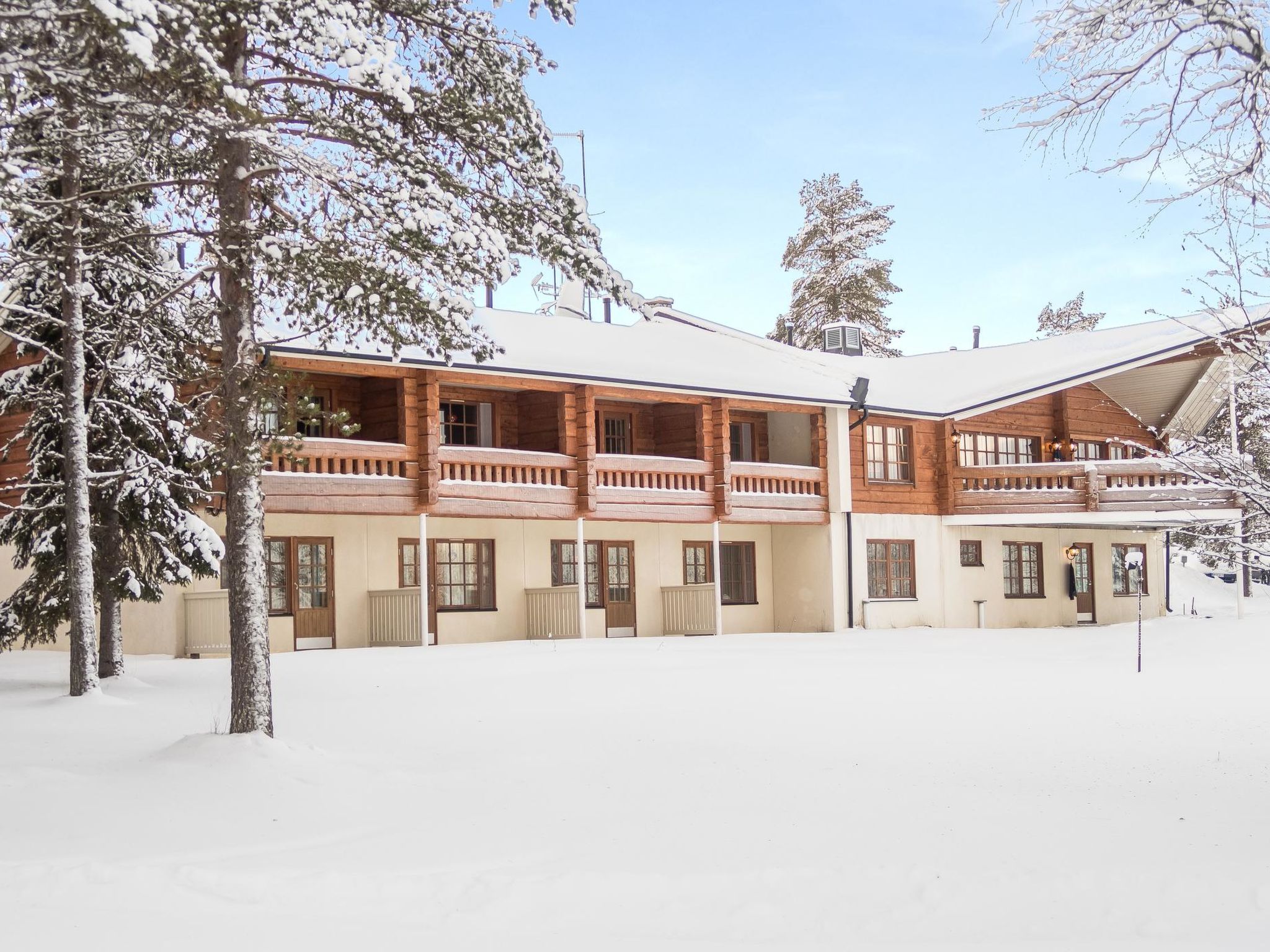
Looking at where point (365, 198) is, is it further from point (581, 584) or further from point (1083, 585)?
point (1083, 585)

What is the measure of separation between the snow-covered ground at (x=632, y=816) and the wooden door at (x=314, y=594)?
16.9 ft

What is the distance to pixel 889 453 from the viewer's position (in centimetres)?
2867

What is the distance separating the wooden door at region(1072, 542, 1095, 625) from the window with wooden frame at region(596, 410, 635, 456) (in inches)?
467

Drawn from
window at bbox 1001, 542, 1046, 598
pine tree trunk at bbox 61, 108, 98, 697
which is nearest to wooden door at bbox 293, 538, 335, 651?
pine tree trunk at bbox 61, 108, 98, 697

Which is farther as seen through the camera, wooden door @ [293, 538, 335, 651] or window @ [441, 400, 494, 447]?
window @ [441, 400, 494, 447]

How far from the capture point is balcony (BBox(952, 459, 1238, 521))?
1099 inches

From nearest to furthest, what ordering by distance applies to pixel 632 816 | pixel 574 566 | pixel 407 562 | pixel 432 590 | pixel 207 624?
pixel 632 816 < pixel 207 624 < pixel 407 562 < pixel 432 590 < pixel 574 566

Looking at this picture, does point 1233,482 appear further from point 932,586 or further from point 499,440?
point 932,586

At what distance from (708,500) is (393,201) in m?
15.0

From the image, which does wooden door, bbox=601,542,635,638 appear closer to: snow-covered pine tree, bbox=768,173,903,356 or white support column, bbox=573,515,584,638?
white support column, bbox=573,515,584,638

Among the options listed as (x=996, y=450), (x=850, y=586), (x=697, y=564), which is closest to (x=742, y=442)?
(x=697, y=564)

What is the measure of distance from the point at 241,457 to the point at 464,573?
13165mm

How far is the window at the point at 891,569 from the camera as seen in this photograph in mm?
28094

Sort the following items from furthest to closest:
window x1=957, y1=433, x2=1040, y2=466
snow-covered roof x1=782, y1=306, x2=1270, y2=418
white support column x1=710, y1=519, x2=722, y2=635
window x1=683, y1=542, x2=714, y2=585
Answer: window x1=957, y1=433, x2=1040, y2=466 < snow-covered roof x1=782, y1=306, x2=1270, y2=418 < window x1=683, y1=542, x2=714, y2=585 < white support column x1=710, y1=519, x2=722, y2=635
